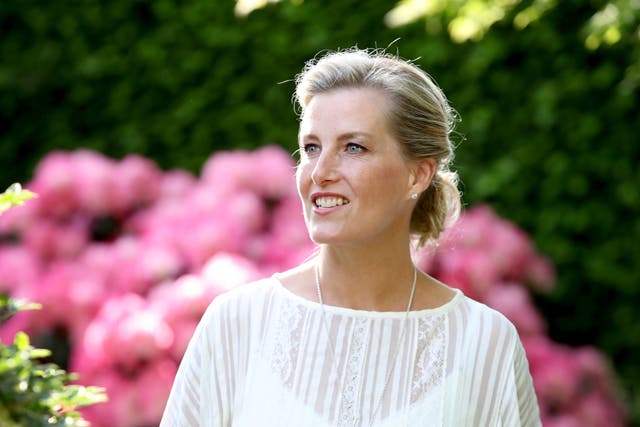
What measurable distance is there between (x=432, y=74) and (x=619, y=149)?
906 millimetres

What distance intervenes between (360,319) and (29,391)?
104 cm

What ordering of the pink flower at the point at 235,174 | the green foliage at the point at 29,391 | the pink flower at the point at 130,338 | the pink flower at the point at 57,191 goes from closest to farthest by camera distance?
the green foliage at the point at 29,391 → the pink flower at the point at 130,338 → the pink flower at the point at 235,174 → the pink flower at the point at 57,191

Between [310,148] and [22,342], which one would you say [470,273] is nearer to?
[310,148]

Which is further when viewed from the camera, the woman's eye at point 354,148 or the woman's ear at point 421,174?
the woman's ear at point 421,174

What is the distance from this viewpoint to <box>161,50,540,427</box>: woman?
2449mm

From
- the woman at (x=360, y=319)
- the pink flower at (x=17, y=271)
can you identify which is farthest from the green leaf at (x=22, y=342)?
the pink flower at (x=17, y=271)

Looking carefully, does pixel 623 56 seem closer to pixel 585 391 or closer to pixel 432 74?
pixel 432 74

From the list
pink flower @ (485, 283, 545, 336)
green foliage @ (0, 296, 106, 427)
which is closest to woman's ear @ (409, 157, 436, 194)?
green foliage @ (0, 296, 106, 427)

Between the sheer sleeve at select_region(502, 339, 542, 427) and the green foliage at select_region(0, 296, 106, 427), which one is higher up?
the green foliage at select_region(0, 296, 106, 427)

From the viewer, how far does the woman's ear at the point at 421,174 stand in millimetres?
2598

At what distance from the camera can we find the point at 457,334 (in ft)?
8.50

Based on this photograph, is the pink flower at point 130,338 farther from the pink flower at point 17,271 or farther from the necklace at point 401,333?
Answer: the necklace at point 401,333

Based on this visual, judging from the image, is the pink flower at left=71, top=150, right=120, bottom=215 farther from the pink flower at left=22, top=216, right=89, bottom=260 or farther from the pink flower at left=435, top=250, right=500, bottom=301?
the pink flower at left=435, top=250, right=500, bottom=301

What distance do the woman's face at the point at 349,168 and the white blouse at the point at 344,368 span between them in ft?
0.85
